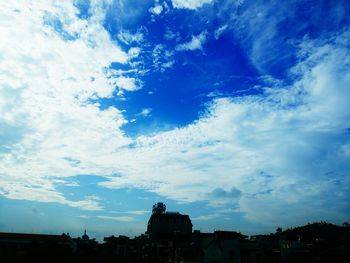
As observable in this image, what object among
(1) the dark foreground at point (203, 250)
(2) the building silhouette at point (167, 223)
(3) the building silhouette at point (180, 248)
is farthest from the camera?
(2) the building silhouette at point (167, 223)

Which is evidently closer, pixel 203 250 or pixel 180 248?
pixel 203 250

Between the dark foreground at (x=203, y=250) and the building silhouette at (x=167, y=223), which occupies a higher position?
the building silhouette at (x=167, y=223)

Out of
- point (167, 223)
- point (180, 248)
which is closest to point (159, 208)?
point (167, 223)

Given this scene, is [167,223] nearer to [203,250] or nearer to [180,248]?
[180,248]

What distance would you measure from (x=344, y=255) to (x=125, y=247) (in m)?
62.5

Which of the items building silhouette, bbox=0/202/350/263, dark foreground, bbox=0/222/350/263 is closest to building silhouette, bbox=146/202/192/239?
building silhouette, bbox=0/202/350/263

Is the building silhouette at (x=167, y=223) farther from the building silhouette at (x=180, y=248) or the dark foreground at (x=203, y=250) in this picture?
the dark foreground at (x=203, y=250)

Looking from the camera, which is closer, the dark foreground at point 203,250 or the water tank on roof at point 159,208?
the dark foreground at point 203,250

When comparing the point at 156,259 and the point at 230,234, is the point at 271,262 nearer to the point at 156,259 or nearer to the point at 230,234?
the point at 230,234

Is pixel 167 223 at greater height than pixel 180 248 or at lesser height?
greater

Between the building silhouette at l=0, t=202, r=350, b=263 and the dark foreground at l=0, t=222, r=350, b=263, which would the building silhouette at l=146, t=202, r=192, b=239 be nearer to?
the building silhouette at l=0, t=202, r=350, b=263

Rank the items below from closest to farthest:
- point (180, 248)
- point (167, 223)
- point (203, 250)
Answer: point (203, 250), point (180, 248), point (167, 223)

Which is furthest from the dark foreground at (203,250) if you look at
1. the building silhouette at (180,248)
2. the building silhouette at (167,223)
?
the building silhouette at (167,223)

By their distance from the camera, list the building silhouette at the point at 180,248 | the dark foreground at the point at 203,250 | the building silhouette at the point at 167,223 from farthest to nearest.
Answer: the building silhouette at the point at 167,223 → the building silhouette at the point at 180,248 → the dark foreground at the point at 203,250
